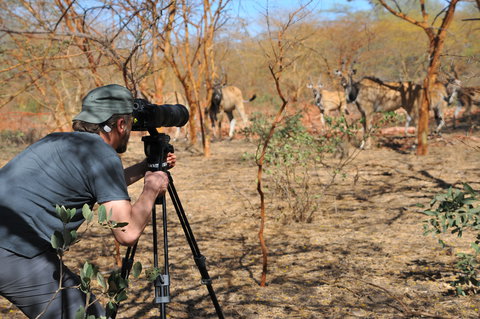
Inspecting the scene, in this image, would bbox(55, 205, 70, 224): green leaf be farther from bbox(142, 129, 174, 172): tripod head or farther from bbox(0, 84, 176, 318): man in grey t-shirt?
bbox(142, 129, 174, 172): tripod head

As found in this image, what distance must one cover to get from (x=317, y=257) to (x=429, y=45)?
5.58 meters

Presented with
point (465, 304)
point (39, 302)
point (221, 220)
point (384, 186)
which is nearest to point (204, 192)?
point (221, 220)

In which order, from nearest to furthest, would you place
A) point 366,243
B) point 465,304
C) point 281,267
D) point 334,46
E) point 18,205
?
point 18,205
point 465,304
point 281,267
point 366,243
point 334,46

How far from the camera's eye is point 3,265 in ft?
5.40

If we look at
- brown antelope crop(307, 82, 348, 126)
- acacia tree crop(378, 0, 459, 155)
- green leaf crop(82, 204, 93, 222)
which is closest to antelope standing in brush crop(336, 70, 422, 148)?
acacia tree crop(378, 0, 459, 155)

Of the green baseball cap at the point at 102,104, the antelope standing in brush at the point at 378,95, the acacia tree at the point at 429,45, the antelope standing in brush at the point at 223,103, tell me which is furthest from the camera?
the antelope standing in brush at the point at 223,103

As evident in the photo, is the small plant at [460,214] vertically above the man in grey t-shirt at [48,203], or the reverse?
the man in grey t-shirt at [48,203]

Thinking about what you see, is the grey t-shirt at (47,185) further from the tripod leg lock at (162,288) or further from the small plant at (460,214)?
the small plant at (460,214)

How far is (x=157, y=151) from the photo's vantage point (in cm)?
212

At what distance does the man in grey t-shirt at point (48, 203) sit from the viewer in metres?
1.65

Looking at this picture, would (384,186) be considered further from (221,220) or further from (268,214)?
(221,220)

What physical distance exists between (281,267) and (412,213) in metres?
2.04

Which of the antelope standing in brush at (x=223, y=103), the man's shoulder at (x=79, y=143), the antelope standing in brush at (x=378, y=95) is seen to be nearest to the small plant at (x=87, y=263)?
the man's shoulder at (x=79, y=143)

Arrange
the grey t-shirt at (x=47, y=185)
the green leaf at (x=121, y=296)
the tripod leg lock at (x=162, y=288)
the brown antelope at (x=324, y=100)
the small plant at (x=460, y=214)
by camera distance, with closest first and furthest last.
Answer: the green leaf at (x=121, y=296) < the grey t-shirt at (x=47, y=185) < the tripod leg lock at (x=162, y=288) < the small plant at (x=460, y=214) < the brown antelope at (x=324, y=100)
